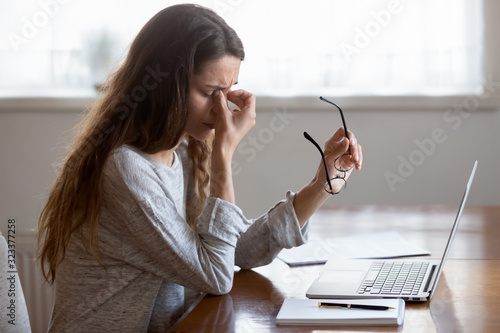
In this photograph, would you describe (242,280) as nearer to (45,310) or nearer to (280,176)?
(280,176)

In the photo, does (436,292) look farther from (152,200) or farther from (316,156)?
(316,156)

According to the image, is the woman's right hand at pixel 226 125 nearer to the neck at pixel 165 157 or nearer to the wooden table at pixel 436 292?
the neck at pixel 165 157

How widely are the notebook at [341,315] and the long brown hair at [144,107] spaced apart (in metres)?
0.39

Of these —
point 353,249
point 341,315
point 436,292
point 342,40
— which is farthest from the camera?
point 342,40

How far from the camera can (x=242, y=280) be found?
4.21 ft

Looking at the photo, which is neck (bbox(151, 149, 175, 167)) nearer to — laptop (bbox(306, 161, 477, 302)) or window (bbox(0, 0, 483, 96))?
laptop (bbox(306, 161, 477, 302))

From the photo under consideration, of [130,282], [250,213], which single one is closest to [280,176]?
[250,213]

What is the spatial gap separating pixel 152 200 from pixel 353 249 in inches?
20.4

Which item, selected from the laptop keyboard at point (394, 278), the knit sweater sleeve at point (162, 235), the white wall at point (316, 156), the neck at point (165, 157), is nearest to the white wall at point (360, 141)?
the white wall at point (316, 156)

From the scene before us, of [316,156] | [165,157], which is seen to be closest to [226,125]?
[165,157]

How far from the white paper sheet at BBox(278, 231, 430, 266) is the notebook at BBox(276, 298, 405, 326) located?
1.13ft

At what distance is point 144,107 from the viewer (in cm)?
126

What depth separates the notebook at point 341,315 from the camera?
958 mm

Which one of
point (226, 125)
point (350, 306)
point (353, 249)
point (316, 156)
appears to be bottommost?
point (316, 156)
